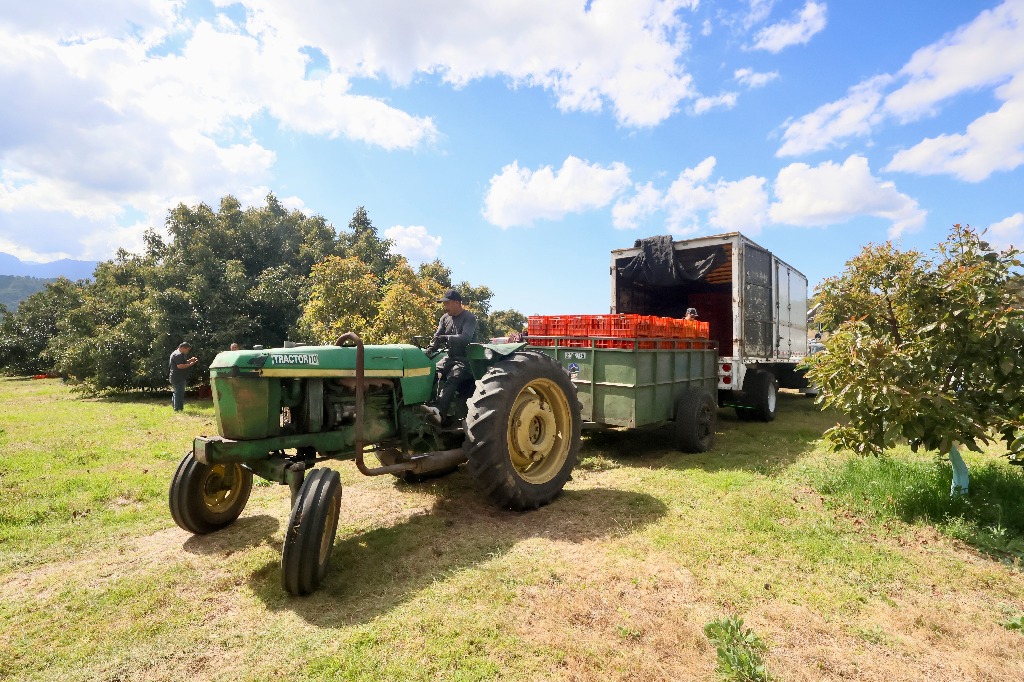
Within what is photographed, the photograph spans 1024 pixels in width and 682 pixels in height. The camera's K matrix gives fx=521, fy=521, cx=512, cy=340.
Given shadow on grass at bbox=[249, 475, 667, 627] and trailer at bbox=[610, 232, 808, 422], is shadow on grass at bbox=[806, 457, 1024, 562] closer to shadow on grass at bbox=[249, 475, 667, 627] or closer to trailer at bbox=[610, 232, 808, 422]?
shadow on grass at bbox=[249, 475, 667, 627]

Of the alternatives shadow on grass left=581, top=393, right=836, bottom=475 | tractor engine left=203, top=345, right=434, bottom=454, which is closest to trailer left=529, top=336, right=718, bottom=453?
shadow on grass left=581, top=393, right=836, bottom=475

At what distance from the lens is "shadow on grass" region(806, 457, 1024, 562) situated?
12.4 feet

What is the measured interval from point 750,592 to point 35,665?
3704 mm

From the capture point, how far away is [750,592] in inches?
120

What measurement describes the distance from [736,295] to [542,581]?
6429 mm

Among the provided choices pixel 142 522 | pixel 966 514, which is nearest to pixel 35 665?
pixel 142 522

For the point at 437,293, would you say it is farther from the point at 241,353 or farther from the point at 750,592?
the point at 750,592

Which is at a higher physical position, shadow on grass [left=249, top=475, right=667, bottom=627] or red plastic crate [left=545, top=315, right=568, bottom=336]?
red plastic crate [left=545, top=315, right=568, bottom=336]

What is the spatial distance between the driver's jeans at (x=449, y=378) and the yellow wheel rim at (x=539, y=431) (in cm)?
58

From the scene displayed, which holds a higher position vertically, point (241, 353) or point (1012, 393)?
point (241, 353)

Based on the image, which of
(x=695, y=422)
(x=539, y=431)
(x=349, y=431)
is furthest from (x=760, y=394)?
(x=349, y=431)

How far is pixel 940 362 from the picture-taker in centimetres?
418

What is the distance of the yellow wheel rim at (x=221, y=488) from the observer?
410 cm

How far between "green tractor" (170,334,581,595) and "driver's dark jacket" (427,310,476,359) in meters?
0.10
